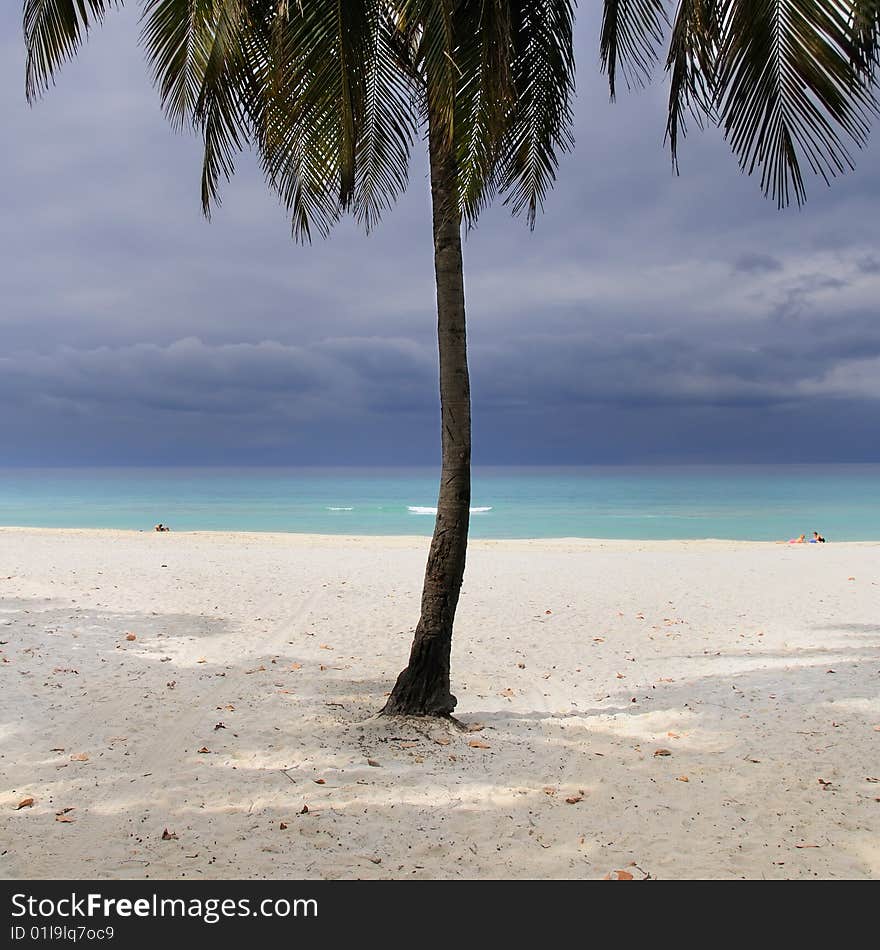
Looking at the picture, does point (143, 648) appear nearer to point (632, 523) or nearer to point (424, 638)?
point (424, 638)

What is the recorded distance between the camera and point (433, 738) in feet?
19.5

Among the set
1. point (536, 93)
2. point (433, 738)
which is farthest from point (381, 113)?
point (433, 738)

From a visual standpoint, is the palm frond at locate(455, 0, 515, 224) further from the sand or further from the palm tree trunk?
the sand

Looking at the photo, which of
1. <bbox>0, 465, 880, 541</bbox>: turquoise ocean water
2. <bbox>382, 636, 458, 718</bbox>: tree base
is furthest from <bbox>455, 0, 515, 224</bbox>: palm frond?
<bbox>0, 465, 880, 541</bbox>: turquoise ocean water

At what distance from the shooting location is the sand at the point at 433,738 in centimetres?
424

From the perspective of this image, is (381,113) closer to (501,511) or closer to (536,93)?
(536,93)

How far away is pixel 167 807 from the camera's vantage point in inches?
185

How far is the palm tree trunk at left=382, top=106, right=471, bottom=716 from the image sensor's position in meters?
5.98

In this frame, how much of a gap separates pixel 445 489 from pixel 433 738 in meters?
1.94

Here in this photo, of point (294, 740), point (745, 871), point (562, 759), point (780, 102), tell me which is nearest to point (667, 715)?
point (562, 759)

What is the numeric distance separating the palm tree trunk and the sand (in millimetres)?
289

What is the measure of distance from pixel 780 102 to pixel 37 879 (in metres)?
5.58
